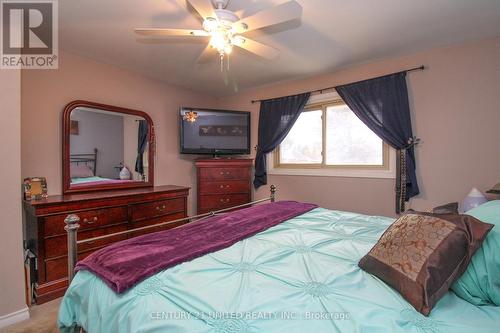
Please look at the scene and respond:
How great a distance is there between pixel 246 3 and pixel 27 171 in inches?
97.3

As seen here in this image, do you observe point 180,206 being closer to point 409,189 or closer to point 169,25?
point 169,25

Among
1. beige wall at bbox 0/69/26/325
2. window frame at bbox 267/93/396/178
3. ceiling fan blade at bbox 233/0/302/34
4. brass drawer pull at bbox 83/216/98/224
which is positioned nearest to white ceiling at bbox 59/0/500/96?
ceiling fan blade at bbox 233/0/302/34

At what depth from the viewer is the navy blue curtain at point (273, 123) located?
3373mm

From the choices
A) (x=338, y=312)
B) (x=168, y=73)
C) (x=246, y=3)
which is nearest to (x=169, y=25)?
(x=246, y=3)

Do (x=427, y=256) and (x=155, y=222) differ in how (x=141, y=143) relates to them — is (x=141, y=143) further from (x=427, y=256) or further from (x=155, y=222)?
(x=427, y=256)

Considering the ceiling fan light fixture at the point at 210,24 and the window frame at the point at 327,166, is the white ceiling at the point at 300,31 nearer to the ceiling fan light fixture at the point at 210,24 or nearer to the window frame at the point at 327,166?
the ceiling fan light fixture at the point at 210,24

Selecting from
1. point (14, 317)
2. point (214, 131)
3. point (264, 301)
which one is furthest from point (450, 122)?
point (14, 317)

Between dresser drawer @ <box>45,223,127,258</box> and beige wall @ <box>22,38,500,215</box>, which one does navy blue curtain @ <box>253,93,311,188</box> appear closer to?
beige wall @ <box>22,38,500,215</box>

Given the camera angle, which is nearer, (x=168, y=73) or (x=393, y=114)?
(x=393, y=114)

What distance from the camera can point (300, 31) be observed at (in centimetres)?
217

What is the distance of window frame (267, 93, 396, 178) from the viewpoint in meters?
2.79

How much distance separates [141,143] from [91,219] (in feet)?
3.96

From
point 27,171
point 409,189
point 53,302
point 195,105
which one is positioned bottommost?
point 53,302

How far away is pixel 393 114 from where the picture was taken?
2650 mm
